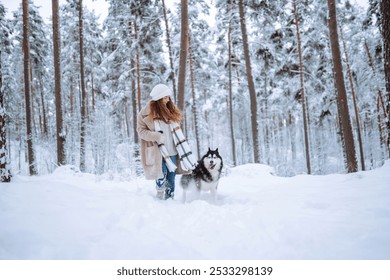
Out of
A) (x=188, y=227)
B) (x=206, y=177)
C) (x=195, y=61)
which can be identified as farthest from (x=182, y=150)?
Answer: (x=195, y=61)

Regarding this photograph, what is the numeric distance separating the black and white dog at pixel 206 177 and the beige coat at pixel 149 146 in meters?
1.01

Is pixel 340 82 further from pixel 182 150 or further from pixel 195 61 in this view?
pixel 195 61

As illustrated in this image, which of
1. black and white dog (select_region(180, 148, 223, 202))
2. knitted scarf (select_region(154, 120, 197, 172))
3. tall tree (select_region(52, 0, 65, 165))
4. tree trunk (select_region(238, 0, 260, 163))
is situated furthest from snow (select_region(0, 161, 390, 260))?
tree trunk (select_region(238, 0, 260, 163))

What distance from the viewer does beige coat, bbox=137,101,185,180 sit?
3848 mm

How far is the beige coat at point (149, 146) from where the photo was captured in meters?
3.85

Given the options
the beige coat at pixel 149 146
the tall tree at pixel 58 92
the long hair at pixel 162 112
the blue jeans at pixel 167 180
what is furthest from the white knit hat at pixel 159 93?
the tall tree at pixel 58 92

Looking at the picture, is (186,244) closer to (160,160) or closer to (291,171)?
(160,160)

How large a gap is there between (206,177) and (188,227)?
2.08m

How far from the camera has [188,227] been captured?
2.66 meters

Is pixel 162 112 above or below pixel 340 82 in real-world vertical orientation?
below

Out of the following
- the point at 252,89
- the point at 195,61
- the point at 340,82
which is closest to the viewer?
the point at 340,82
